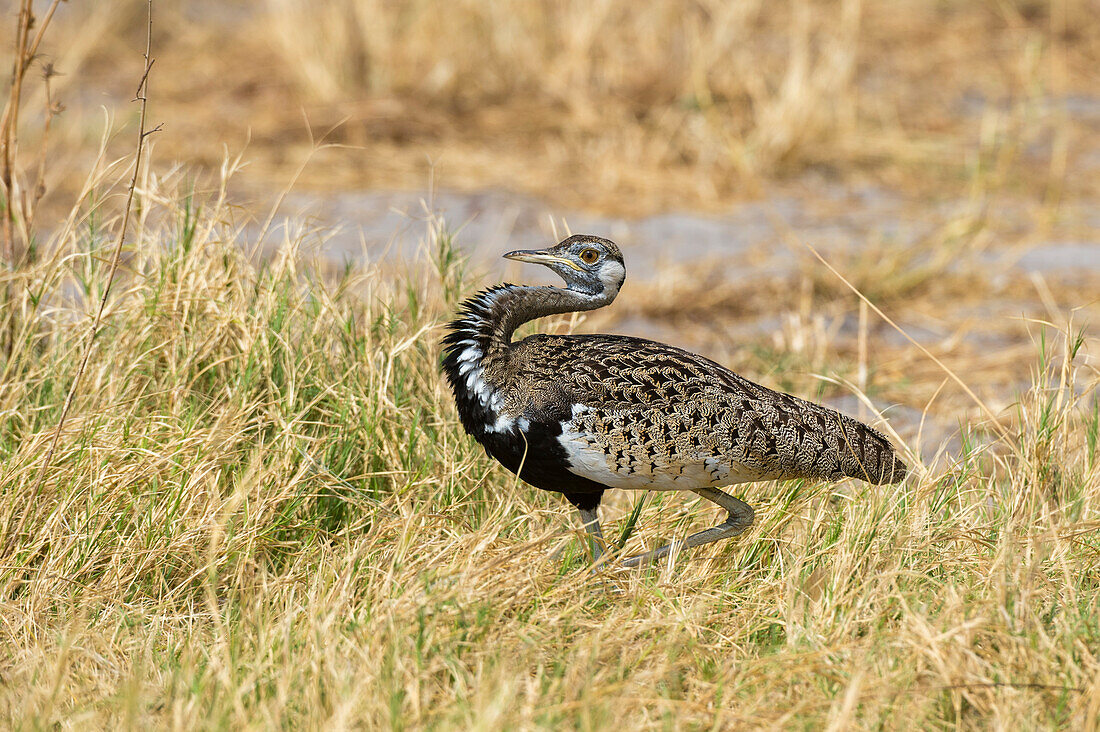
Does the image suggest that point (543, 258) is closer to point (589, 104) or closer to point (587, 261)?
point (587, 261)

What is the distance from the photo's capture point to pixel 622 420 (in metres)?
3.40

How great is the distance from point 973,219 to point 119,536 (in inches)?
212

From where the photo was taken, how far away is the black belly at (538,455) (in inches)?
133

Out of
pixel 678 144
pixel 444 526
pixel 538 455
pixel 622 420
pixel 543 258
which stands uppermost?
pixel 543 258

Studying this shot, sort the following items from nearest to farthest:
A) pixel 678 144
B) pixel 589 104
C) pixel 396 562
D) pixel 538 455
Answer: pixel 396 562 < pixel 538 455 < pixel 678 144 < pixel 589 104

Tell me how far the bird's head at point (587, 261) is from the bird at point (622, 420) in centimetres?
6

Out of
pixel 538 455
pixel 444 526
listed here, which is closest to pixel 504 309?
pixel 538 455

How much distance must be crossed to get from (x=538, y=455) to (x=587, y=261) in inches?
26.9

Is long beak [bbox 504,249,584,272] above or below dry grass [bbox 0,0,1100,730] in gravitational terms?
above

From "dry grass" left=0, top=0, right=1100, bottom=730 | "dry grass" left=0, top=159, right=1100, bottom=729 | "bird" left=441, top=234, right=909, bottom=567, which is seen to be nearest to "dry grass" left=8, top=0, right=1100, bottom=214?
"dry grass" left=0, top=0, right=1100, bottom=730

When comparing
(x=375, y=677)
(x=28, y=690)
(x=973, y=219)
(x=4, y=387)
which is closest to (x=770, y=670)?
(x=375, y=677)

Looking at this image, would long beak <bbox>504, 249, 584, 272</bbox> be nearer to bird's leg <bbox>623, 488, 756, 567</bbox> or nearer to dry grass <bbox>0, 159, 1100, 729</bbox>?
dry grass <bbox>0, 159, 1100, 729</bbox>

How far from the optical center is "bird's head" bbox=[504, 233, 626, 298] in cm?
A: 378

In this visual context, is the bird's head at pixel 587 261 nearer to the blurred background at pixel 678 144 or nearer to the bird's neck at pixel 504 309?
the bird's neck at pixel 504 309
